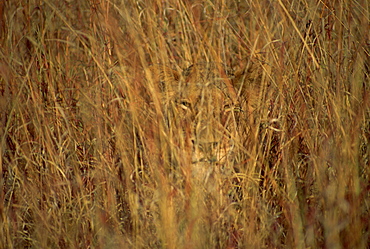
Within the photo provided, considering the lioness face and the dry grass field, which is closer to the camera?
the dry grass field

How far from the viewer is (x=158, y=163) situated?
1706 mm

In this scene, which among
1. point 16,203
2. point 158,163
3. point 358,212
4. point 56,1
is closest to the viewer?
point 358,212

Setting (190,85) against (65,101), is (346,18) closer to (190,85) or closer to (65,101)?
(190,85)

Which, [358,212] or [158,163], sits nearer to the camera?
[358,212]

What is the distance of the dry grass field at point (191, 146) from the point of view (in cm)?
159

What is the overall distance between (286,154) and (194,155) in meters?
0.37

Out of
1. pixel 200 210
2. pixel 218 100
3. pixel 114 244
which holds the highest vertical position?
pixel 218 100

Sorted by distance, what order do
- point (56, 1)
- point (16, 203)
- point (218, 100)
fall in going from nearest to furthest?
point (16, 203) → point (218, 100) → point (56, 1)

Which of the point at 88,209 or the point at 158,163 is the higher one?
the point at 158,163

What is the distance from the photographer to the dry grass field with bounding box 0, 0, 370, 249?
1.59m

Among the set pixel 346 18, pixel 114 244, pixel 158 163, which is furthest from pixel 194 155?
pixel 346 18

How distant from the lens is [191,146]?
1.74 meters

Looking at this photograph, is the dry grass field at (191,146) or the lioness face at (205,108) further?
the lioness face at (205,108)

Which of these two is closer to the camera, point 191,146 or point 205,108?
point 191,146
